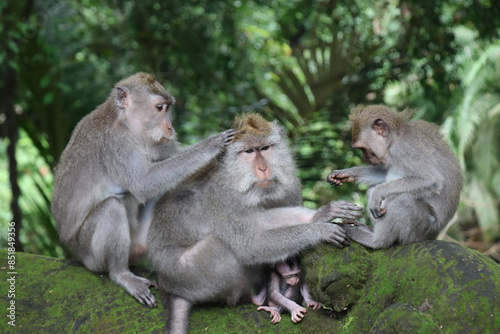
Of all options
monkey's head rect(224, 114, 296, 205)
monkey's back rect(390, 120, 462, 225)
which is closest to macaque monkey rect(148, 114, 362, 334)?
monkey's head rect(224, 114, 296, 205)

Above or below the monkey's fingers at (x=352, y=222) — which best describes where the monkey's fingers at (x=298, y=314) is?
below

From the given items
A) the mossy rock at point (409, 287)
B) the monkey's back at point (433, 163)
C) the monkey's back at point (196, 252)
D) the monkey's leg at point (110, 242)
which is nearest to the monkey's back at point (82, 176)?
the monkey's leg at point (110, 242)

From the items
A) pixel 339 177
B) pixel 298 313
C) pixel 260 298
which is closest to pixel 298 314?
pixel 298 313

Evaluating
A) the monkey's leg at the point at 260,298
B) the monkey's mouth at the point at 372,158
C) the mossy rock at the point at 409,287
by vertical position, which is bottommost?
the monkey's leg at the point at 260,298

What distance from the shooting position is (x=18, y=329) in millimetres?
4250

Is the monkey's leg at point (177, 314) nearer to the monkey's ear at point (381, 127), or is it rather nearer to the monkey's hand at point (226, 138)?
the monkey's hand at point (226, 138)

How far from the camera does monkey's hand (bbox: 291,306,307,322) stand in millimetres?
3951

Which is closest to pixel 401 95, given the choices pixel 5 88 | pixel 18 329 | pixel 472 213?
pixel 472 213

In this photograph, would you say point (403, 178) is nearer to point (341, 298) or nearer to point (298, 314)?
point (341, 298)

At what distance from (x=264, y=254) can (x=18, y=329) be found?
2.03m

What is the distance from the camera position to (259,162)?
412 cm

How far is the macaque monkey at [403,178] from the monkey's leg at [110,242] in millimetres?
1821

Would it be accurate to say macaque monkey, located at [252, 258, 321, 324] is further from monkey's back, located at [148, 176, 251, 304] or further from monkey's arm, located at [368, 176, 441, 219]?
monkey's arm, located at [368, 176, 441, 219]

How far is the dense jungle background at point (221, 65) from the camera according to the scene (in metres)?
7.26
